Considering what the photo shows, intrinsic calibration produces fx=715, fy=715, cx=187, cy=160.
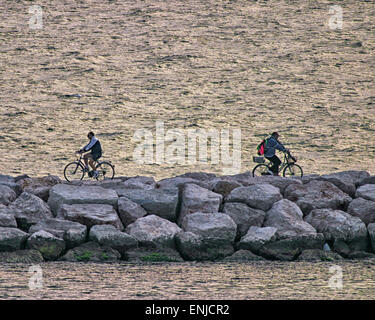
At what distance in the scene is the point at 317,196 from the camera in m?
10.4

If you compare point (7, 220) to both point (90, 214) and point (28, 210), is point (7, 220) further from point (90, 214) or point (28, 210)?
point (90, 214)

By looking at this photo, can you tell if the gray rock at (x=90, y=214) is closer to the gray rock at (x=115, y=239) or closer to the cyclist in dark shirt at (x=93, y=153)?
the gray rock at (x=115, y=239)

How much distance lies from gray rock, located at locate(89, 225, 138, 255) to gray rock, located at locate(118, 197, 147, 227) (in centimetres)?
63

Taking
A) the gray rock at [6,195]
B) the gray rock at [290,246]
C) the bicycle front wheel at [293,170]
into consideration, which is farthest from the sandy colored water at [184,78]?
the gray rock at [290,246]

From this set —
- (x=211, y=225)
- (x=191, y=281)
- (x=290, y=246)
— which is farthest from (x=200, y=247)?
(x=191, y=281)

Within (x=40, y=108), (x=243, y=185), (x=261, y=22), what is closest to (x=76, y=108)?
(x=40, y=108)

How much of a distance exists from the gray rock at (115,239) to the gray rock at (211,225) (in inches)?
31.2

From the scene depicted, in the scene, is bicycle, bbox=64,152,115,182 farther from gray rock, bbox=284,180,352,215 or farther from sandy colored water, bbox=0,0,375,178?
gray rock, bbox=284,180,352,215

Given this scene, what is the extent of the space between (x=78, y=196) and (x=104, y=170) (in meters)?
3.49

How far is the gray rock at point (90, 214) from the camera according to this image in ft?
30.7

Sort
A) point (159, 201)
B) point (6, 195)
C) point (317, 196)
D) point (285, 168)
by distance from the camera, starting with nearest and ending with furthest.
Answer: point (159, 201) → point (6, 195) → point (317, 196) → point (285, 168)

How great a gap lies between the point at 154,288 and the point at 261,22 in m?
18.7

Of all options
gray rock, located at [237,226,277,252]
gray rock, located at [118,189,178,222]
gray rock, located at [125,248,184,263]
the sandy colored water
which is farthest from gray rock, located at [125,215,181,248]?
the sandy colored water

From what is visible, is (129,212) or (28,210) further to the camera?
(129,212)
